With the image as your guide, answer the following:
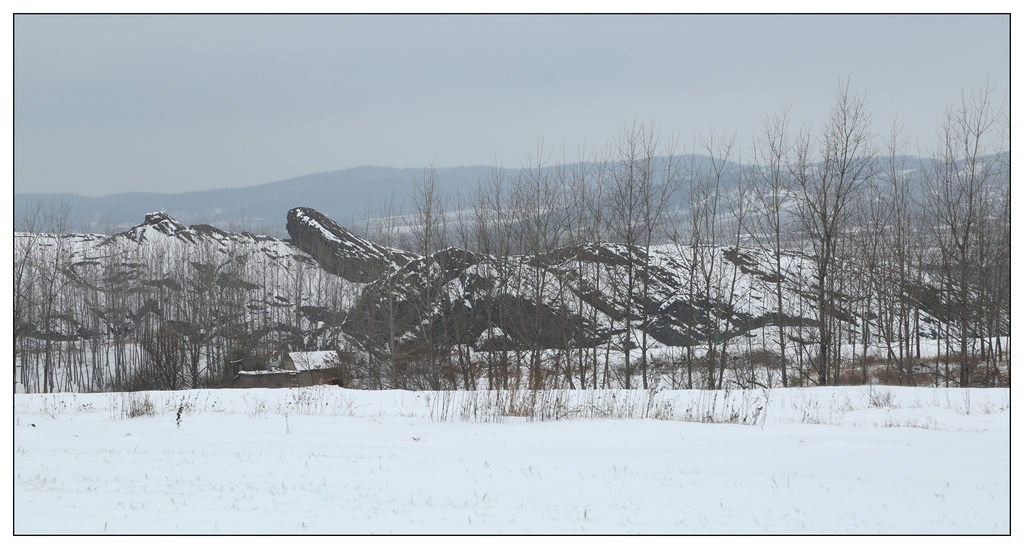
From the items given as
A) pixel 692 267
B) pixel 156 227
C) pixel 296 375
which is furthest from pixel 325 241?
pixel 692 267

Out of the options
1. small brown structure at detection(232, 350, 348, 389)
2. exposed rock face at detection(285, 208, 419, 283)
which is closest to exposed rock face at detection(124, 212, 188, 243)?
exposed rock face at detection(285, 208, 419, 283)

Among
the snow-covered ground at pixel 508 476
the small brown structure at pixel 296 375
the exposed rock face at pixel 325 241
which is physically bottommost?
the small brown structure at pixel 296 375

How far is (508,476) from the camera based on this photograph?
4961 mm

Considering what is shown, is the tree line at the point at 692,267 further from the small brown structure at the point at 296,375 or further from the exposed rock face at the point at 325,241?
the exposed rock face at the point at 325,241

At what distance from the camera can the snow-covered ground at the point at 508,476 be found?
3.86 m

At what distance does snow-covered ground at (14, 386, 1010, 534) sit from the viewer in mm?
3861

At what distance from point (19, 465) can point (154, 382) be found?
28.2m

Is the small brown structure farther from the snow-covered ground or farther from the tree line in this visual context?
the snow-covered ground

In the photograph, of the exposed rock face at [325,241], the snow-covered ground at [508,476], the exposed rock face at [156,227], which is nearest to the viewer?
the snow-covered ground at [508,476]

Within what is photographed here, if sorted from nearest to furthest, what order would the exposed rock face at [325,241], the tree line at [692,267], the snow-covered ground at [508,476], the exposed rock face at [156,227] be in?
the snow-covered ground at [508,476], the tree line at [692,267], the exposed rock face at [325,241], the exposed rock face at [156,227]

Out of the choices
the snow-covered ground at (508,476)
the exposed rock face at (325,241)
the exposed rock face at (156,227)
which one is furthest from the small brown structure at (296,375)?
the exposed rock face at (156,227)

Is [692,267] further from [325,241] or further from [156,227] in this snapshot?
[156,227]

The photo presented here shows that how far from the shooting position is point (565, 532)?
3.67 m

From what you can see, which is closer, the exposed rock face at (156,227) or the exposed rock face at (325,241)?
the exposed rock face at (325,241)
